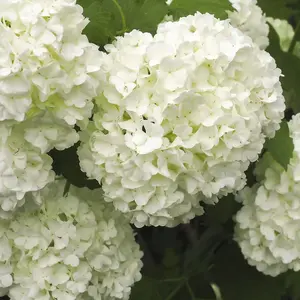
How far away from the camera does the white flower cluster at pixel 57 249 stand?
991mm

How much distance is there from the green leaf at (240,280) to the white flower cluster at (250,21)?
0.46 m

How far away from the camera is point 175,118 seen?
0.88 m

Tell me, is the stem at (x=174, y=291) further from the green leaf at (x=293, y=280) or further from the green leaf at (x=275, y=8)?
the green leaf at (x=275, y=8)

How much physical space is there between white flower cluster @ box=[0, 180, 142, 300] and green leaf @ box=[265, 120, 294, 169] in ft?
1.00

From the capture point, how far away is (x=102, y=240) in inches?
41.4

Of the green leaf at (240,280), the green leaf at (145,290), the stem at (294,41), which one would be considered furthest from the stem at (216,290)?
the stem at (294,41)

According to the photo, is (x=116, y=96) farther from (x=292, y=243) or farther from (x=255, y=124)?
(x=292, y=243)

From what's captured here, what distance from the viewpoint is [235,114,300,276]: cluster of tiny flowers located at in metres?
1.14

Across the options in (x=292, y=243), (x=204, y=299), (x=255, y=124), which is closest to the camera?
(x=255, y=124)

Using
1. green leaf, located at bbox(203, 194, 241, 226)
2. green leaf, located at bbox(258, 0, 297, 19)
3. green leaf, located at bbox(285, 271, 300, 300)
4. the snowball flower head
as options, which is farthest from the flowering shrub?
green leaf, located at bbox(258, 0, 297, 19)

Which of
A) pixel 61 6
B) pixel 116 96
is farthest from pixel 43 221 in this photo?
pixel 61 6

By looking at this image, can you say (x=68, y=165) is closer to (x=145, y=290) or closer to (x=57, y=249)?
(x=57, y=249)

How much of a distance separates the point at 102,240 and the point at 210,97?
0.32 meters

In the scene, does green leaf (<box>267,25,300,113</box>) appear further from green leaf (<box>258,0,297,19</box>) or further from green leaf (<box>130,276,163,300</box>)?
green leaf (<box>130,276,163,300</box>)
